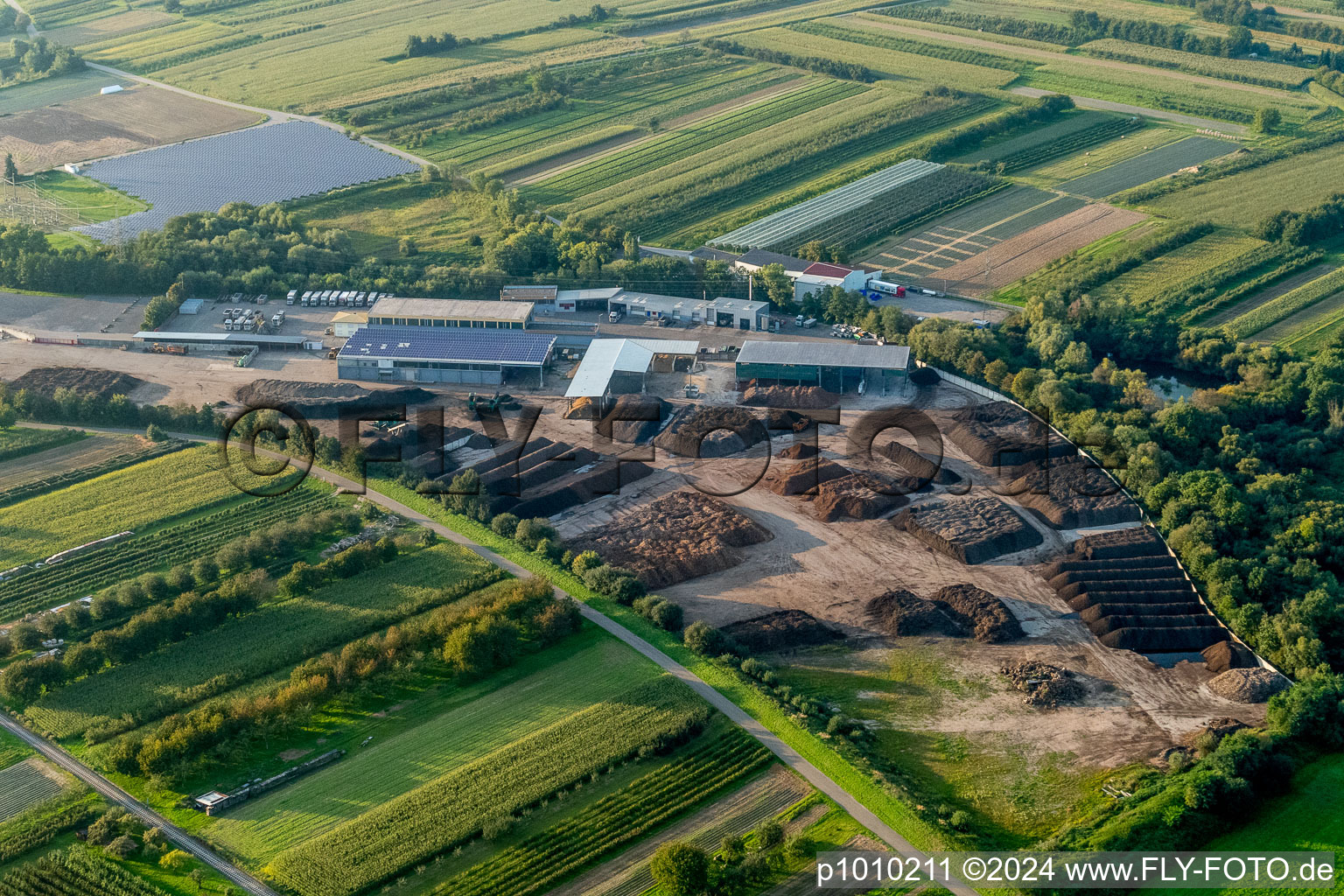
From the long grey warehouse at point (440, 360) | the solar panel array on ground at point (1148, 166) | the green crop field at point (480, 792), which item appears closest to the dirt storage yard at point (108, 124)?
the long grey warehouse at point (440, 360)

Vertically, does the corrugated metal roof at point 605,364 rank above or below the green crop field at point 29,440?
above

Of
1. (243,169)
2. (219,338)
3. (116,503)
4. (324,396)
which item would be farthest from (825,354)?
(243,169)

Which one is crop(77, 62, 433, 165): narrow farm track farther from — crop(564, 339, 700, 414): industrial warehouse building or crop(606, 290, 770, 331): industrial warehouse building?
crop(564, 339, 700, 414): industrial warehouse building

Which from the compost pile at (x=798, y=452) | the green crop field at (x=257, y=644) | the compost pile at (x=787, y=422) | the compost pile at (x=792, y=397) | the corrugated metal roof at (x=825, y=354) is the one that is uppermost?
the corrugated metal roof at (x=825, y=354)

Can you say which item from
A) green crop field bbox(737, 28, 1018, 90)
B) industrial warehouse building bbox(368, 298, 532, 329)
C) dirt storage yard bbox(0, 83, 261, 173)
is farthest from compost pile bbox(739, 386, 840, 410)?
dirt storage yard bbox(0, 83, 261, 173)

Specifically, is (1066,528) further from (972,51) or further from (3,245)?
(972,51)

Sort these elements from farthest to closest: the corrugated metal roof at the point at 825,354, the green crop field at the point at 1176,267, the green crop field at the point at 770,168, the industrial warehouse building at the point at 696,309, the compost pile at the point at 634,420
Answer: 1. the green crop field at the point at 770,168
2. the green crop field at the point at 1176,267
3. the industrial warehouse building at the point at 696,309
4. the corrugated metal roof at the point at 825,354
5. the compost pile at the point at 634,420

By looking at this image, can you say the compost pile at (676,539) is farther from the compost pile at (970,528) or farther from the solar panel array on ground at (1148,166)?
the solar panel array on ground at (1148,166)

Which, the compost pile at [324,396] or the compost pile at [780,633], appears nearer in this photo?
the compost pile at [780,633]
